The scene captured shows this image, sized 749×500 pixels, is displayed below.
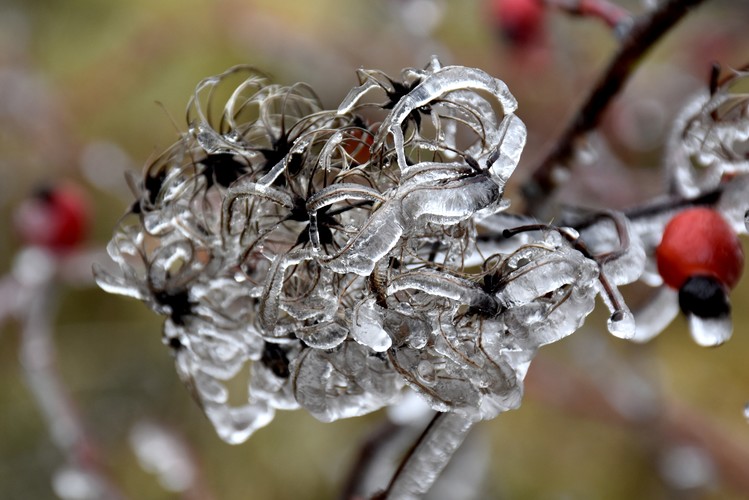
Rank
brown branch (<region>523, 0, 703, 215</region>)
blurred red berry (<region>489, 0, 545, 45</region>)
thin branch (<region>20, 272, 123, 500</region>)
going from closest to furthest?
brown branch (<region>523, 0, 703, 215</region>)
thin branch (<region>20, 272, 123, 500</region>)
blurred red berry (<region>489, 0, 545, 45</region>)

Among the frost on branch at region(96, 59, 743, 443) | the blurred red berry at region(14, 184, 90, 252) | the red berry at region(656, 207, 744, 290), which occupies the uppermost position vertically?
the frost on branch at region(96, 59, 743, 443)

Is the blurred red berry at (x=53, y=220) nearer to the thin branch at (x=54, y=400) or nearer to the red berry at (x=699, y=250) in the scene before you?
the thin branch at (x=54, y=400)

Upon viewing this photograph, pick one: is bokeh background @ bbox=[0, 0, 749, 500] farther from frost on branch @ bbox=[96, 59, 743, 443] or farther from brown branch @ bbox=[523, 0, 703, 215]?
frost on branch @ bbox=[96, 59, 743, 443]

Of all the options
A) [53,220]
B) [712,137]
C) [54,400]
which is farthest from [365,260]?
[53,220]

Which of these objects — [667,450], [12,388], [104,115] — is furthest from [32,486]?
[667,450]

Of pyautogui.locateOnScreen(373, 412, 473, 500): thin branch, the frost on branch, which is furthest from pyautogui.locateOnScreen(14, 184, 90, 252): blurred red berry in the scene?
pyautogui.locateOnScreen(373, 412, 473, 500): thin branch

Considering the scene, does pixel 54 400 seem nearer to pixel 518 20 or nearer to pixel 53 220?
Answer: pixel 53 220
